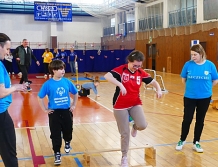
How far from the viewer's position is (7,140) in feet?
9.70

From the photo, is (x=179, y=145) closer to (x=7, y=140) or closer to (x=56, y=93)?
(x=56, y=93)

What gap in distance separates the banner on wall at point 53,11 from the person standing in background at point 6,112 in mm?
20548

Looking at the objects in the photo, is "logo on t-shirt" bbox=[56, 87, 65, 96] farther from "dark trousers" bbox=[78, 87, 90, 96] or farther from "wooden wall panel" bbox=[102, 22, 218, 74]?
"wooden wall panel" bbox=[102, 22, 218, 74]

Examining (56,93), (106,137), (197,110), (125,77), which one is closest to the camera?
(125,77)

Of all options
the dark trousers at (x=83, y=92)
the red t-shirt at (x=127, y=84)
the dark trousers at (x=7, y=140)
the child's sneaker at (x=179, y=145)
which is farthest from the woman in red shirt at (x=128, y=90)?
the dark trousers at (x=83, y=92)

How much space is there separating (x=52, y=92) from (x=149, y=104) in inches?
216

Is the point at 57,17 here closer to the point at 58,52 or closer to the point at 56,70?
the point at 58,52

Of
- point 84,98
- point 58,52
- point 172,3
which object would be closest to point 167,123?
point 84,98

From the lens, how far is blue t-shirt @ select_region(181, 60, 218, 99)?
473cm

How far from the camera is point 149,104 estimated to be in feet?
30.9

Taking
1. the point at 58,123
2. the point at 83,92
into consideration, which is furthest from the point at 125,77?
the point at 83,92

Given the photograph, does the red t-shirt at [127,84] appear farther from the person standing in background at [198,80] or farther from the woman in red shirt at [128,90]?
the person standing in background at [198,80]

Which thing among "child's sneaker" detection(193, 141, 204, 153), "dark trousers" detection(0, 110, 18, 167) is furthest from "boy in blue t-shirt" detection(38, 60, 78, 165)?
"child's sneaker" detection(193, 141, 204, 153)

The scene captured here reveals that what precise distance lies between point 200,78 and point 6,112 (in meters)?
2.94
